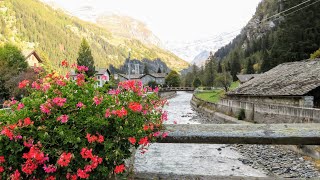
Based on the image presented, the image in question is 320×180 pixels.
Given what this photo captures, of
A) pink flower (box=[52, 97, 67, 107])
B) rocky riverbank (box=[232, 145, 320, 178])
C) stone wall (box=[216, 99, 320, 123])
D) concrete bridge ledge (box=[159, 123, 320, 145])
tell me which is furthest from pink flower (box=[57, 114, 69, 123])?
stone wall (box=[216, 99, 320, 123])

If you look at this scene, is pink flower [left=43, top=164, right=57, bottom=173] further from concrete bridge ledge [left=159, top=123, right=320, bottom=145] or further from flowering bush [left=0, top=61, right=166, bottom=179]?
concrete bridge ledge [left=159, top=123, right=320, bottom=145]

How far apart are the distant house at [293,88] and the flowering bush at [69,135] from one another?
1788 cm

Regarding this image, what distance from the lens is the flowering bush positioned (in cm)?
280

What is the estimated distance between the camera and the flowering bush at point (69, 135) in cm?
280

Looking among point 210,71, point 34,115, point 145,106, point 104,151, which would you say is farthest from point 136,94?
point 210,71

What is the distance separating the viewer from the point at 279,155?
14273mm

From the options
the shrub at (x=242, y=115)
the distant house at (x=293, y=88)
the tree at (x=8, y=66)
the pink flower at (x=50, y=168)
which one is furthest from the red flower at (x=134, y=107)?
the tree at (x=8, y=66)

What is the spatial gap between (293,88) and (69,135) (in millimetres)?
20140

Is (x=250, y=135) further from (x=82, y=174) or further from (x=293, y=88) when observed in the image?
(x=293, y=88)

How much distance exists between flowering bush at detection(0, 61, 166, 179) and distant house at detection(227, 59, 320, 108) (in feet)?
58.6

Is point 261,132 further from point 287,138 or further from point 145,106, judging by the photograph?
point 145,106

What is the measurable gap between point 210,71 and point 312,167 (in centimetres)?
9723

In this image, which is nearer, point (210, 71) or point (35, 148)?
point (35, 148)

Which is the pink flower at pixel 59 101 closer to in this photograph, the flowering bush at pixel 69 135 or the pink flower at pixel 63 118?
the flowering bush at pixel 69 135
